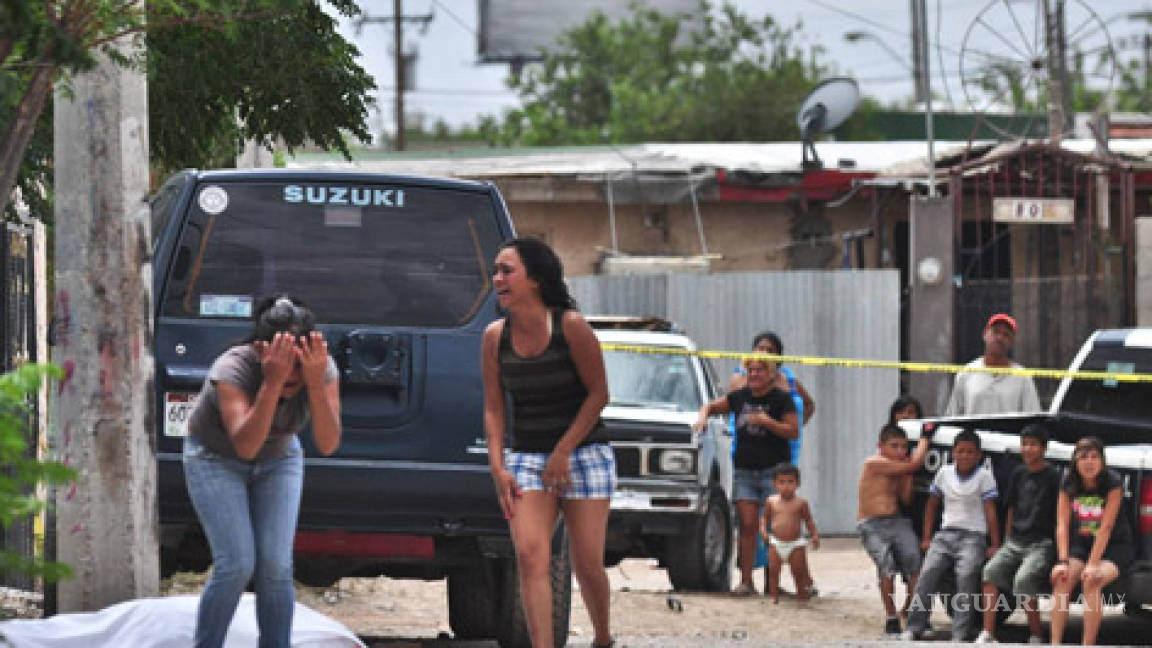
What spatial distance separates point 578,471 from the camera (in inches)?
330

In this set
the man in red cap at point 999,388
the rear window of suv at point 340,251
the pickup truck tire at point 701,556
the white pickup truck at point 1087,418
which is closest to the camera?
the rear window of suv at point 340,251

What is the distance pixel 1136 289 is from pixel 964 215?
4097 millimetres

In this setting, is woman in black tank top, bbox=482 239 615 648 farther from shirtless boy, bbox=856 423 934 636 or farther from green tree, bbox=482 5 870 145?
green tree, bbox=482 5 870 145

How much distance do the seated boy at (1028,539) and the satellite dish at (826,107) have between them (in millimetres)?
12466

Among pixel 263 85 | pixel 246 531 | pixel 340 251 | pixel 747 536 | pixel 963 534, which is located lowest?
pixel 747 536

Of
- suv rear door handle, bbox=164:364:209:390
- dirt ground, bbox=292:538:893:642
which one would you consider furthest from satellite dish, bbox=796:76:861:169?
suv rear door handle, bbox=164:364:209:390

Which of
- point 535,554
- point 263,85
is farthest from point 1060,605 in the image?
point 263,85

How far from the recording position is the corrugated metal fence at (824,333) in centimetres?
2020

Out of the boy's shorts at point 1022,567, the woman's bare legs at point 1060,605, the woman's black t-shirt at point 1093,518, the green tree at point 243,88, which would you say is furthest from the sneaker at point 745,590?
the green tree at point 243,88

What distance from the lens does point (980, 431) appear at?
13.6 m

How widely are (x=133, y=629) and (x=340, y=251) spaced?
1998mm

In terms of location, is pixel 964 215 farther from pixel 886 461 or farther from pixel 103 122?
pixel 103 122

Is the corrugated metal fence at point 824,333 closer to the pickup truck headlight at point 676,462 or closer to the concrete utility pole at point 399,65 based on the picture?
the pickup truck headlight at point 676,462

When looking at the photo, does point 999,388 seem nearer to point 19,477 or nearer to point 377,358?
point 377,358
